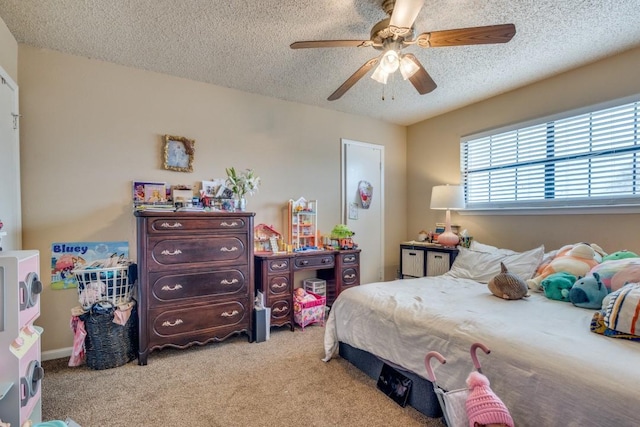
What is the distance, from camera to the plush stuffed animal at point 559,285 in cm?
210

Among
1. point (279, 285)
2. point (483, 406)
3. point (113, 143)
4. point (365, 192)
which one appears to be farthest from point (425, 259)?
point (113, 143)

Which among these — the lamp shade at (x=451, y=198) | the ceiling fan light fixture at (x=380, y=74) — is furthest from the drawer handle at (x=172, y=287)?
the lamp shade at (x=451, y=198)

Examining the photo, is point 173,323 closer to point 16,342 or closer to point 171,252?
point 171,252

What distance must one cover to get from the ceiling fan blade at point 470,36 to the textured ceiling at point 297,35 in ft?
1.01

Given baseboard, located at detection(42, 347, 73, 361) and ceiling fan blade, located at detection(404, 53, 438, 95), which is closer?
ceiling fan blade, located at detection(404, 53, 438, 95)

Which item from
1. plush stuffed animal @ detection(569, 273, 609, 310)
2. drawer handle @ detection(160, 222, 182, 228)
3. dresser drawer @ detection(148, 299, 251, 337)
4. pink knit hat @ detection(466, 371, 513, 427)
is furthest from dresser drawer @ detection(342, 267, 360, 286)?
pink knit hat @ detection(466, 371, 513, 427)

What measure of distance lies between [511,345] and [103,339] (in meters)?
2.76

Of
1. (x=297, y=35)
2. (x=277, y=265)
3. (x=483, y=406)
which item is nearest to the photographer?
(x=483, y=406)

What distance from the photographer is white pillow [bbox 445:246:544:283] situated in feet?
8.47

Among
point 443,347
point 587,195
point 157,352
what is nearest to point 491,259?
point 587,195

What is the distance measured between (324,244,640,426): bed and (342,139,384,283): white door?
167 centimetres

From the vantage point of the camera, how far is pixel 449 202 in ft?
12.0

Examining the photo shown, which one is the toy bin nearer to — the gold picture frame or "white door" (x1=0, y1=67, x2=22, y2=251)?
the gold picture frame

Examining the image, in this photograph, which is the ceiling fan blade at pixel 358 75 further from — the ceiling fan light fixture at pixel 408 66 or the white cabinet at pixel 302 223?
the white cabinet at pixel 302 223
